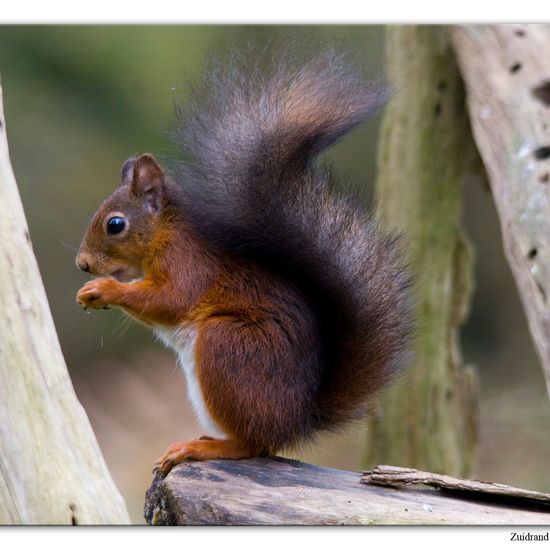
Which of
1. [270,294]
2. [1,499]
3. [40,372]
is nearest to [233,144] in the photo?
[270,294]

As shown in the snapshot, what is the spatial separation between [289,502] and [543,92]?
1479 millimetres

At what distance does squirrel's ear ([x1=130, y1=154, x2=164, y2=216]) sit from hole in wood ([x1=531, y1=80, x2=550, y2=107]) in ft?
3.85

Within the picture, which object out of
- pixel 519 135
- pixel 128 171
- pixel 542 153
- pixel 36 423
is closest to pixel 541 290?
pixel 542 153

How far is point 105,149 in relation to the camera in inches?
125

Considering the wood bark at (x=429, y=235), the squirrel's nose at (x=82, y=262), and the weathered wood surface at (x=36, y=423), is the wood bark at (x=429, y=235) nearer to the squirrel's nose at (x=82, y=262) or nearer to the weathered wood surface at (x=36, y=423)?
the squirrel's nose at (x=82, y=262)

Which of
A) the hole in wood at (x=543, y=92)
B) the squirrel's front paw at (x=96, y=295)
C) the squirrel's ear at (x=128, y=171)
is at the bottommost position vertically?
the squirrel's front paw at (x=96, y=295)

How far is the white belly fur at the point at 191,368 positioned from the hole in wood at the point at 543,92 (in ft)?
4.31

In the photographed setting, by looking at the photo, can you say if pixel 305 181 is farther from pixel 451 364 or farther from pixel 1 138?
pixel 451 364

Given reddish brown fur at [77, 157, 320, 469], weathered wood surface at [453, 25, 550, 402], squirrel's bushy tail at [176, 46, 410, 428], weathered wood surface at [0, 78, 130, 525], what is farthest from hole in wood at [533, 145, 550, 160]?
weathered wood surface at [0, 78, 130, 525]

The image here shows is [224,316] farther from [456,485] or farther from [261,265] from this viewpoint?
[456,485]

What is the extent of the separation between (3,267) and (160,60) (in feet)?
4.08

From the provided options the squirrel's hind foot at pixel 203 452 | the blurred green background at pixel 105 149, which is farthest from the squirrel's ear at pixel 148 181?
the squirrel's hind foot at pixel 203 452

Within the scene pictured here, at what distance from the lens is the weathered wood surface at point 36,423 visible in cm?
189

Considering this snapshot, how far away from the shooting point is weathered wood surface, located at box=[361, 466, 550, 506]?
2.10 m
